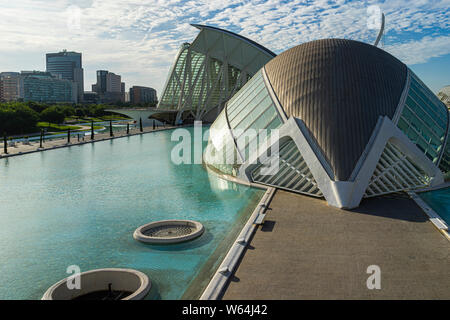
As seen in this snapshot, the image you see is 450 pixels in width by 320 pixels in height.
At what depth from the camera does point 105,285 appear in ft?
26.9

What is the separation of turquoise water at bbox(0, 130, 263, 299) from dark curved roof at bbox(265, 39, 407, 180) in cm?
367

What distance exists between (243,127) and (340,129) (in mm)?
4972

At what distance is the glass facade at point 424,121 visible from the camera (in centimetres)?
1577

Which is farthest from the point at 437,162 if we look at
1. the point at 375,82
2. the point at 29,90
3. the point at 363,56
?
the point at 29,90

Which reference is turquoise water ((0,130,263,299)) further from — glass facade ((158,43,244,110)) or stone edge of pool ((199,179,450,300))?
glass facade ((158,43,244,110))

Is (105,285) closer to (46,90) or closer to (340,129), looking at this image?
(340,129)

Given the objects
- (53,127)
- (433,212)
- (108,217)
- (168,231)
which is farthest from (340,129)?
(53,127)

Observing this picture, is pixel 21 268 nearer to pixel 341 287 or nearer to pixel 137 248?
pixel 137 248

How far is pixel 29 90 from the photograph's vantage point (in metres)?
154

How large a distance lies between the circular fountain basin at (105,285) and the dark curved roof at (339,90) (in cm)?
814

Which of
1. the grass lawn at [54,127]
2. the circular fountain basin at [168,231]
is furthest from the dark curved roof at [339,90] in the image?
the grass lawn at [54,127]

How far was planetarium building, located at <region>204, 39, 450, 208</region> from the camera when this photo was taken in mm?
14008

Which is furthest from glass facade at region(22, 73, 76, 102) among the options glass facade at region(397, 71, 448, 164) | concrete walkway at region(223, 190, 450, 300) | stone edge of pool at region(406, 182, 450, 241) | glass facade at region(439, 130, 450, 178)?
concrete walkway at region(223, 190, 450, 300)

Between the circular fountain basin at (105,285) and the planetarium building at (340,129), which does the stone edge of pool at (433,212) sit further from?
the circular fountain basin at (105,285)
